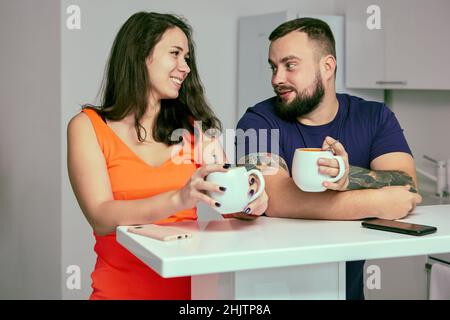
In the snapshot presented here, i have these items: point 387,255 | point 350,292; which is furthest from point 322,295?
point 350,292

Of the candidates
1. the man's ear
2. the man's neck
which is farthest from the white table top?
the man's ear

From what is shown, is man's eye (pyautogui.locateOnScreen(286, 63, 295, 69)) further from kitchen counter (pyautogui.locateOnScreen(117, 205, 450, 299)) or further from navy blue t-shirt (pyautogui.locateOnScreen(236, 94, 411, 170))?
kitchen counter (pyautogui.locateOnScreen(117, 205, 450, 299))

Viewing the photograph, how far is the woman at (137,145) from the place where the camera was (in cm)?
150

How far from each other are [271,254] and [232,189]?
0.18 meters

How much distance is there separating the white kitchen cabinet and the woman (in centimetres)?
195

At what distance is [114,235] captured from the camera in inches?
60.8

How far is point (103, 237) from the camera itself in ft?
5.14

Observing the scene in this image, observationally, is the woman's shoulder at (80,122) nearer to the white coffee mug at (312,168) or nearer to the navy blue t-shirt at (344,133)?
the navy blue t-shirt at (344,133)

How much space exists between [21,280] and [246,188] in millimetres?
2891

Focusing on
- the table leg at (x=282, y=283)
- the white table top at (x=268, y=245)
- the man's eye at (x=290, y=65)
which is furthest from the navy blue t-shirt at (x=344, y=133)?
the table leg at (x=282, y=283)

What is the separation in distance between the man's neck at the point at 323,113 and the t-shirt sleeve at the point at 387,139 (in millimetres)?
148

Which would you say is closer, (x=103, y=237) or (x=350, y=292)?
(x=103, y=237)

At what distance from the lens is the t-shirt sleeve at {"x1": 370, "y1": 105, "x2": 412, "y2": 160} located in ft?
6.02
